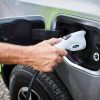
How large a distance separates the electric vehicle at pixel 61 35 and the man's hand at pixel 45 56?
303mm

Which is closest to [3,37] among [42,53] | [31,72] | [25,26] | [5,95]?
[25,26]

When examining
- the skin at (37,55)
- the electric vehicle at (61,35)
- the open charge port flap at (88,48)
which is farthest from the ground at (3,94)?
the skin at (37,55)

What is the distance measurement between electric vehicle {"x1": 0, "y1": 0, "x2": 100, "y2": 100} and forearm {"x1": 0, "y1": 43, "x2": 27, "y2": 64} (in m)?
0.38

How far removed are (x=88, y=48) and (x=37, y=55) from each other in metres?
0.42

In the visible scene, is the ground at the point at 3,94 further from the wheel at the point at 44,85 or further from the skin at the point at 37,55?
the skin at the point at 37,55

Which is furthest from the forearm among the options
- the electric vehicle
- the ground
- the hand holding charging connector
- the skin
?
the ground

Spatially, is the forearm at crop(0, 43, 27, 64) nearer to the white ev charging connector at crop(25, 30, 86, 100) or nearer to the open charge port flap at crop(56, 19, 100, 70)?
the white ev charging connector at crop(25, 30, 86, 100)

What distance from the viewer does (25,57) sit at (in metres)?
1.95

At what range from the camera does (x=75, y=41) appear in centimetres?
209

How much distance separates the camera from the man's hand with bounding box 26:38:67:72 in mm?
1874

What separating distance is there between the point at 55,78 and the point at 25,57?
489mm

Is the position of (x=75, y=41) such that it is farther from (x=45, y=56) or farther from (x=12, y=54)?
(x=12, y=54)

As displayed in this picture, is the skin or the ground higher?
the skin

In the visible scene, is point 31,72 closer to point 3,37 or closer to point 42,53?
point 3,37
